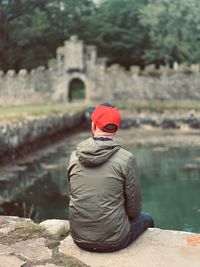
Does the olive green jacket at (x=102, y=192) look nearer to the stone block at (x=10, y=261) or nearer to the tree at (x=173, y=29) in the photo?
the stone block at (x=10, y=261)

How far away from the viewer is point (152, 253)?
3.54m

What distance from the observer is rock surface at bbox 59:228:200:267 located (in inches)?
133

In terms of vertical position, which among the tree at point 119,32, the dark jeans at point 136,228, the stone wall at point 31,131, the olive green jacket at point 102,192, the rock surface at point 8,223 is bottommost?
the stone wall at point 31,131

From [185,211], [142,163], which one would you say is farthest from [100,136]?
[142,163]

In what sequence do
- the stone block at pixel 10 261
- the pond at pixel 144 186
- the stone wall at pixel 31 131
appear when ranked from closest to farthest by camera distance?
1. the stone block at pixel 10 261
2. the pond at pixel 144 186
3. the stone wall at pixel 31 131

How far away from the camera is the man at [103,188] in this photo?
3.44 meters

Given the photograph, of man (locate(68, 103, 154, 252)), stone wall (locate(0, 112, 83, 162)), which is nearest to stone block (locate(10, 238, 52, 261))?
man (locate(68, 103, 154, 252))

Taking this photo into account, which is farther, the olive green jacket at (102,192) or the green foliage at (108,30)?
the green foliage at (108,30)

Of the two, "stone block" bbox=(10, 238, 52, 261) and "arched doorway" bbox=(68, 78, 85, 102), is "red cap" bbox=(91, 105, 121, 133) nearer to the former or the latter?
"stone block" bbox=(10, 238, 52, 261)

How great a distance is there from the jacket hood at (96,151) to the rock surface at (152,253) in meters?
0.72

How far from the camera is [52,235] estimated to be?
13.0 feet

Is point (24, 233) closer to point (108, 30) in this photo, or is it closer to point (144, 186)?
point (144, 186)

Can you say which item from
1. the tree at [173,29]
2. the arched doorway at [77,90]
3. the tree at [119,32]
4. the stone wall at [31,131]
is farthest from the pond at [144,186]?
the tree at [119,32]

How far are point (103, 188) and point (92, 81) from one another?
68.3 feet
